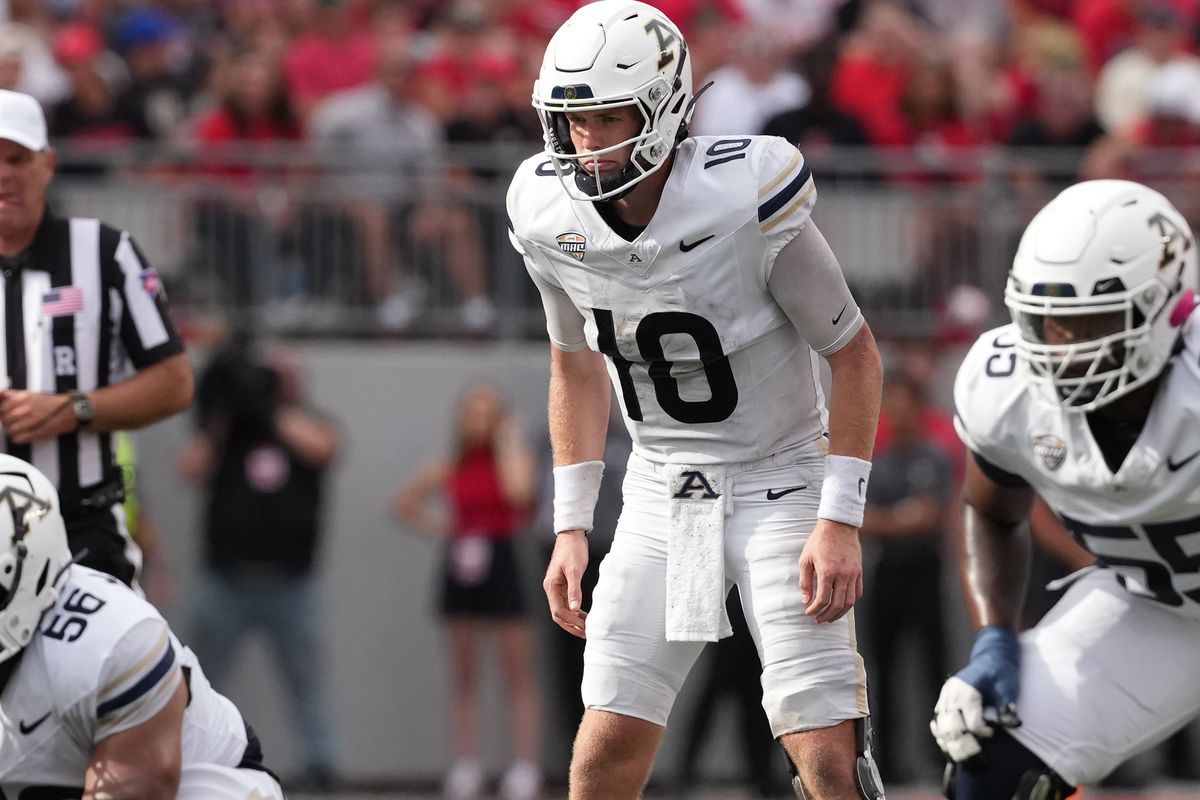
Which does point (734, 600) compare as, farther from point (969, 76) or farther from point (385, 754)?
point (969, 76)

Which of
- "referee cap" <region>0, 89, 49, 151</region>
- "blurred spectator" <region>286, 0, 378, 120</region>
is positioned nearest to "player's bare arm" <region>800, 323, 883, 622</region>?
"referee cap" <region>0, 89, 49, 151</region>

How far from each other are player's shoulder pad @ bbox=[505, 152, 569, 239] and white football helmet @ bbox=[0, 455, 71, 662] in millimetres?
1252

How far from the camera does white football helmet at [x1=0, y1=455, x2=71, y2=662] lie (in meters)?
4.26

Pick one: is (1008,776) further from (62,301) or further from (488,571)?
(488,571)

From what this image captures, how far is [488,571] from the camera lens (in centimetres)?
943

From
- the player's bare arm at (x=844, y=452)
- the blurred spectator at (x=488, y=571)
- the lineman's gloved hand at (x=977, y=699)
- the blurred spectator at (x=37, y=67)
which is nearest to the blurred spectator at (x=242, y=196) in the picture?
the blurred spectator at (x=37, y=67)

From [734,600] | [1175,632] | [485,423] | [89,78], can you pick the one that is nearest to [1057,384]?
[1175,632]

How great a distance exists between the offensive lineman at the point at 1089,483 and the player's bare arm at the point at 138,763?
5.88 ft

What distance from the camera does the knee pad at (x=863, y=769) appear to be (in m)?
4.44

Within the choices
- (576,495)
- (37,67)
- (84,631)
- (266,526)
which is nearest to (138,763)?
(84,631)

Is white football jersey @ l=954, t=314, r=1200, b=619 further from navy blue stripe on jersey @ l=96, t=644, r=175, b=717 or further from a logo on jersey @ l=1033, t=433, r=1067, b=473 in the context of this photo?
navy blue stripe on jersey @ l=96, t=644, r=175, b=717

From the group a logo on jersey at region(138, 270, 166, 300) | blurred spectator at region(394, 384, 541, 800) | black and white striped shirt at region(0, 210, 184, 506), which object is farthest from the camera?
blurred spectator at region(394, 384, 541, 800)

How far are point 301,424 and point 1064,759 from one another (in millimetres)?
5531

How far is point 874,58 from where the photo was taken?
35.4ft
